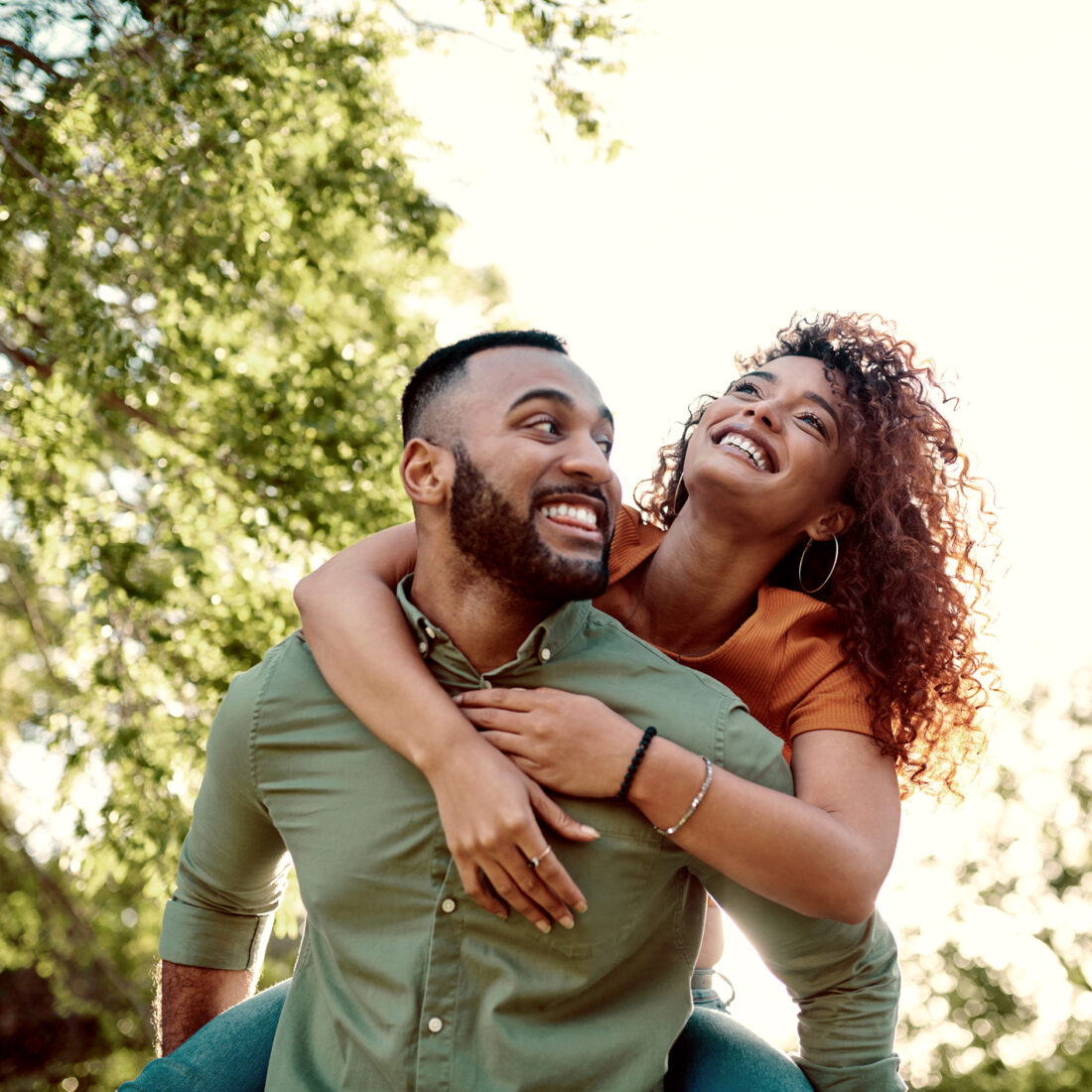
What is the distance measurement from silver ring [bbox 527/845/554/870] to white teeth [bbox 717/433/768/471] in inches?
56.2

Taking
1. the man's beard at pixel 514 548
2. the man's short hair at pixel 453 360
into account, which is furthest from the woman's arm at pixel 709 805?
the man's short hair at pixel 453 360

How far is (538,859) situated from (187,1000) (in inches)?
49.3

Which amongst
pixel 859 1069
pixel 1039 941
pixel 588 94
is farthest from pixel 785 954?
pixel 1039 941

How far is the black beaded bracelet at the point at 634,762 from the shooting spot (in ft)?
6.57

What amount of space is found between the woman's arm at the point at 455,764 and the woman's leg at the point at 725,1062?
63 cm

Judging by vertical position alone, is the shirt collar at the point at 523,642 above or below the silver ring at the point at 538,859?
above

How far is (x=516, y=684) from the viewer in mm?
2287

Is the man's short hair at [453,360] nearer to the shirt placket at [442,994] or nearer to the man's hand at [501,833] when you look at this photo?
the man's hand at [501,833]

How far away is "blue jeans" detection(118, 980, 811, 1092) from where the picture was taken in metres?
2.30

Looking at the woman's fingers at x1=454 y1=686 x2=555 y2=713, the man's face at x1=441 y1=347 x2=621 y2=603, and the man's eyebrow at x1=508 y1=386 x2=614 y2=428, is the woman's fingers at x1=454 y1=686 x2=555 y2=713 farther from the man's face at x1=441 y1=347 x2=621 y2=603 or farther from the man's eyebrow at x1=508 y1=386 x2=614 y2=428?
the man's eyebrow at x1=508 y1=386 x2=614 y2=428

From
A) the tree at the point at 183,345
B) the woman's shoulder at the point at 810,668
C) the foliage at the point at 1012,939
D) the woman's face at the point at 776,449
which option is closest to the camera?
the woman's shoulder at the point at 810,668

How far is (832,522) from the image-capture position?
3.22 m

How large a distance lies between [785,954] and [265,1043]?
48.4 inches

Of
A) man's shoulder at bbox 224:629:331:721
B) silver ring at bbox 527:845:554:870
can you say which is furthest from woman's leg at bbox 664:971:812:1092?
man's shoulder at bbox 224:629:331:721
